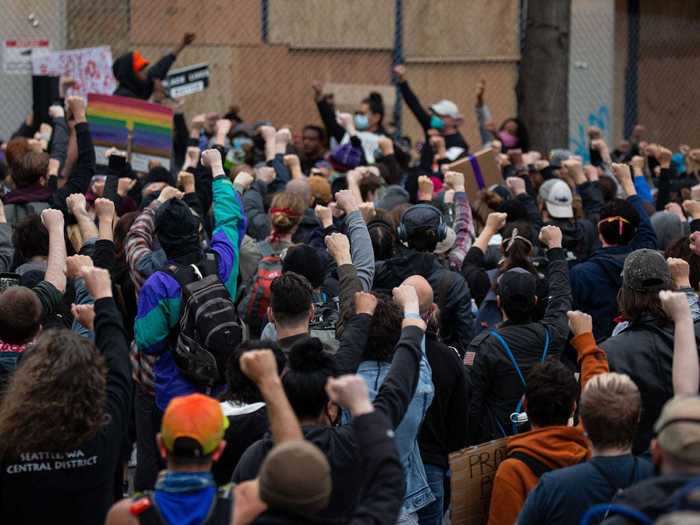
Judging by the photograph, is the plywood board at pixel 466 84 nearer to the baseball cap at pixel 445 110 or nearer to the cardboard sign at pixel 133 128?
the baseball cap at pixel 445 110

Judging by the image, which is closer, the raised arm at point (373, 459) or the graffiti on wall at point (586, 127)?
the raised arm at point (373, 459)

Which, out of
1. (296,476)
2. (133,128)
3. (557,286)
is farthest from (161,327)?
(133,128)

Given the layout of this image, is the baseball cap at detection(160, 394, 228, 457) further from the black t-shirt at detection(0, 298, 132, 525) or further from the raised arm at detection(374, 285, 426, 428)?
the raised arm at detection(374, 285, 426, 428)

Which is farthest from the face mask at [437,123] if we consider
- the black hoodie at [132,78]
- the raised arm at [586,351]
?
the raised arm at [586,351]

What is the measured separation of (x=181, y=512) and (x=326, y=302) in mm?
3031

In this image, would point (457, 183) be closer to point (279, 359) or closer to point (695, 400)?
point (279, 359)

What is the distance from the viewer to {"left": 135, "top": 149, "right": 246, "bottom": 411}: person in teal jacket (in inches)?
214

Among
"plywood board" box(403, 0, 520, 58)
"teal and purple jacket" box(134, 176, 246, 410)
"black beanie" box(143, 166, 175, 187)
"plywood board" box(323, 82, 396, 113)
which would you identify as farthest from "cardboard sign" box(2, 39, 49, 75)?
"teal and purple jacket" box(134, 176, 246, 410)

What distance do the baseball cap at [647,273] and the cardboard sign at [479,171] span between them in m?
4.58

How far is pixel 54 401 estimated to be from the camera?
A: 12.4 ft

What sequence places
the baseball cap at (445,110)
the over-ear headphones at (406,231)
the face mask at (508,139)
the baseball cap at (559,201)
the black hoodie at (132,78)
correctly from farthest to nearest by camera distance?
the face mask at (508,139)
the baseball cap at (445,110)
the black hoodie at (132,78)
the baseball cap at (559,201)
the over-ear headphones at (406,231)

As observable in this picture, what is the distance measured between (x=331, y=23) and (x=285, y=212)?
387 inches

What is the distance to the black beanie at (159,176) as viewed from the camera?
8.53m

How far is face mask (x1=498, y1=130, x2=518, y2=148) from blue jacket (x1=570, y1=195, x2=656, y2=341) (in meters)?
6.16
